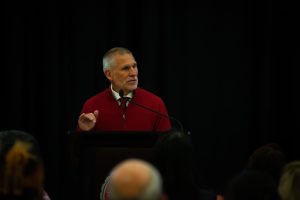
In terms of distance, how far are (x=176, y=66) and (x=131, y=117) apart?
62.7 inches

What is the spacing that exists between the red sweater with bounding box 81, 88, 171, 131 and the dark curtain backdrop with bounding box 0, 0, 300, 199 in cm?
127

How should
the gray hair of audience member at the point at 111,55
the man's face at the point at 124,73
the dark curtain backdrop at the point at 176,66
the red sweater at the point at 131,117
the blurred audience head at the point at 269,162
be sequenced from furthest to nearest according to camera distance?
the dark curtain backdrop at the point at 176,66 < the gray hair of audience member at the point at 111,55 < the man's face at the point at 124,73 < the red sweater at the point at 131,117 < the blurred audience head at the point at 269,162

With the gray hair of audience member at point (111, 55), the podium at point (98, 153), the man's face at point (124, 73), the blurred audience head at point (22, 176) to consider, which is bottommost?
the podium at point (98, 153)

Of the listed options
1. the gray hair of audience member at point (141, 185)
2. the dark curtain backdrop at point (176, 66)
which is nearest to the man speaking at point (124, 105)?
the dark curtain backdrop at point (176, 66)

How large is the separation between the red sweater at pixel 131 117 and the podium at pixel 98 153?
1072mm

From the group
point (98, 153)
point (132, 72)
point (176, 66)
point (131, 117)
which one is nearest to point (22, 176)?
point (98, 153)

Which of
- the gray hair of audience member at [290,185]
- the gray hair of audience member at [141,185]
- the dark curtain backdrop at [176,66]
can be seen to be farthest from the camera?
the dark curtain backdrop at [176,66]

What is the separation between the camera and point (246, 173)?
8.77 feet

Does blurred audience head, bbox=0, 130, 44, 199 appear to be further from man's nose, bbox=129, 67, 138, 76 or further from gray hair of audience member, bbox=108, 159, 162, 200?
man's nose, bbox=129, 67, 138, 76

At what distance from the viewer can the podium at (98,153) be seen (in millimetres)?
3820

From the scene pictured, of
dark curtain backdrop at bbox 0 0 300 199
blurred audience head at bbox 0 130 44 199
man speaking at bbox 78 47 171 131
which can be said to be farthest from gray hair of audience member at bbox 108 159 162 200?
dark curtain backdrop at bbox 0 0 300 199

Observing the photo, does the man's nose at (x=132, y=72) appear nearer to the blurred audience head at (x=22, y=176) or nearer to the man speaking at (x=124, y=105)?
the man speaking at (x=124, y=105)

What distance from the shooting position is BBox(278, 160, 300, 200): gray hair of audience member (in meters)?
2.77

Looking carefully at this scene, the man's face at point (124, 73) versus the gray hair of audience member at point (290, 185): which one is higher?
the man's face at point (124, 73)
